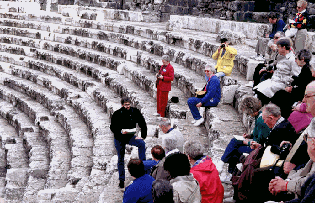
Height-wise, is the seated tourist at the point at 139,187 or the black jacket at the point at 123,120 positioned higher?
the black jacket at the point at 123,120

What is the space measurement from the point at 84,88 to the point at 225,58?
469 centimetres

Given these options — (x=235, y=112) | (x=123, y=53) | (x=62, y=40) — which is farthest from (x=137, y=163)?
(x=62, y=40)

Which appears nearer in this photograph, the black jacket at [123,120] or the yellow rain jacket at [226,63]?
the black jacket at [123,120]

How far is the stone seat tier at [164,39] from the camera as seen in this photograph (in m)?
9.05

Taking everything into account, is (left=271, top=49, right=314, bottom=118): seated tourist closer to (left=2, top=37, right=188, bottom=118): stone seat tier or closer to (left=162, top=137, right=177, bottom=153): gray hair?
(left=162, top=137, right=177, bottom=153): gray hair

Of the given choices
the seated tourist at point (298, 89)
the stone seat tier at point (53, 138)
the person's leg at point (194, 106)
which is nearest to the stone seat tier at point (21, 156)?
the stone seat tier at point (53, 138)

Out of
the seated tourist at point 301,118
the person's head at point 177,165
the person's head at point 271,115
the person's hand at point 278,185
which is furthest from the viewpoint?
the seated tourist at point 301,118

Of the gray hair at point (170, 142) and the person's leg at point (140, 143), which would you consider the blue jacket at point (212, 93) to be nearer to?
the person's leg at point (140, 143)

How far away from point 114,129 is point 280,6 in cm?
1001

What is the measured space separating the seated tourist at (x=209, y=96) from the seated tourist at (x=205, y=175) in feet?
8.64

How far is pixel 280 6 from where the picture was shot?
1380cm

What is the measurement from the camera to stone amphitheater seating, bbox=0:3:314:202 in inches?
266

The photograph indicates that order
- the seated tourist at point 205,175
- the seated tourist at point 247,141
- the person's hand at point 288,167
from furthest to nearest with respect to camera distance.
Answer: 1. the seated tourist at point 247,141
2. the seated tourist at point 205,175
3. the person's hand at point 288,167

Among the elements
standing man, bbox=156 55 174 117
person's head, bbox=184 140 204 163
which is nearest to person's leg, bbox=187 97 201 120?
standing man, bbox=156 55 174 117
